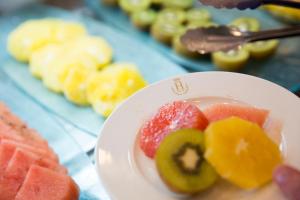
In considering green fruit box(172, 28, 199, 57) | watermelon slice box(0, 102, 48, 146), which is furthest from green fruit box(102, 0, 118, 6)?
watermelon slice box(0, 102, 48, 146)

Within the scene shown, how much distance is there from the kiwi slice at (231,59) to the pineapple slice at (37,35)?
49 cm

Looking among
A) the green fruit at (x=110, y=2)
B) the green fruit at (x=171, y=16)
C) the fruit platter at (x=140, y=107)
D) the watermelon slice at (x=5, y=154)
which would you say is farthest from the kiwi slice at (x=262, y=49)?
the watermelon slice at (x=5, y=154)

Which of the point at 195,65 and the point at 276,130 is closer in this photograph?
the point at 276,130

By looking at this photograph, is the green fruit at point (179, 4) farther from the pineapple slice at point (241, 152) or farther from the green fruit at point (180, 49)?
the pineapple slice at point (241, 152)

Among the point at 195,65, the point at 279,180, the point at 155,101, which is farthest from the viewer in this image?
the point at 195,65

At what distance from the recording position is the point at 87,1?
68.6 inches

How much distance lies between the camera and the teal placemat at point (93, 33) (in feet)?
4.33

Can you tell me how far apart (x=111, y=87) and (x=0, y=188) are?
431mm

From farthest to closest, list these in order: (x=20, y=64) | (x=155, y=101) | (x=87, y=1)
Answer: (x=87, y=1) → (x=20, y=64) → (x=155, y=101)

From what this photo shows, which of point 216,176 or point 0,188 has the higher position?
point 216,176

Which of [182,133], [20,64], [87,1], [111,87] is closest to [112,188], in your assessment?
[182,133]

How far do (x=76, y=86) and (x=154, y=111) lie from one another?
18.1 inches

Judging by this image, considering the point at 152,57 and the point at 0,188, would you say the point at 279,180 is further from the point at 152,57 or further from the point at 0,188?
the point at 152,57

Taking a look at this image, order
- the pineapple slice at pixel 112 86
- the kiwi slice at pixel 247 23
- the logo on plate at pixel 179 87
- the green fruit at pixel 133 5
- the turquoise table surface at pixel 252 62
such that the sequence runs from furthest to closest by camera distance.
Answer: the green fruit at pixel 133 5 < the kiwi slice at pixel 247 23 < the turquoise table surface at pixel 252 62 < the pineapple slice at pixel 112 86 < the logo on plate at pixel 179 87
